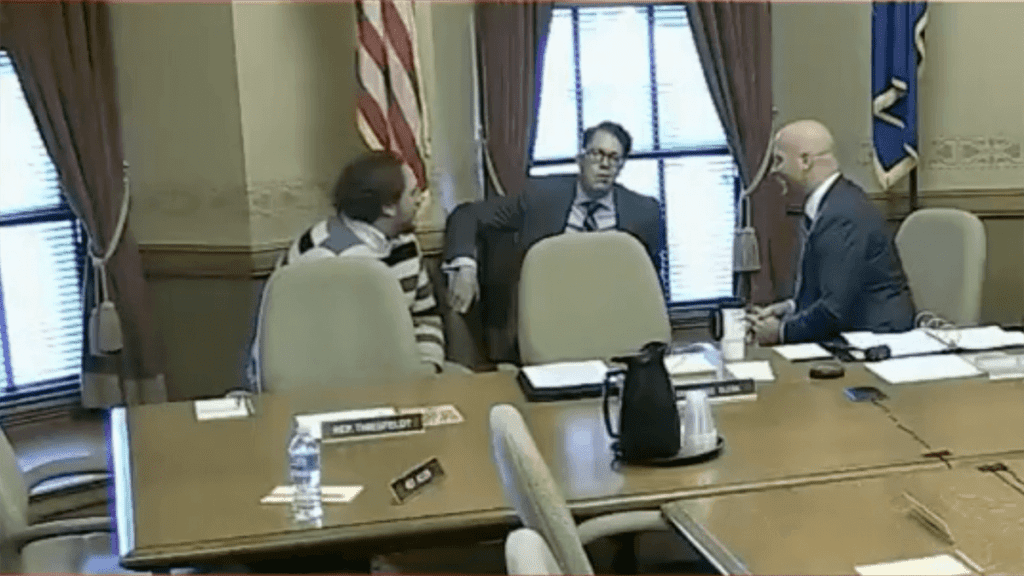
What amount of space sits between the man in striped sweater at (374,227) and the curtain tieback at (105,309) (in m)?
0.94

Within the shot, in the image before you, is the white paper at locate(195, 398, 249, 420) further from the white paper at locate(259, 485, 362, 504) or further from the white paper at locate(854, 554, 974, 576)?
the white paper at locate(854, 554, 974, 576)

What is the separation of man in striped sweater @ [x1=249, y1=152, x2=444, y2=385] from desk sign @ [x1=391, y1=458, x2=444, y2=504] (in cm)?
133

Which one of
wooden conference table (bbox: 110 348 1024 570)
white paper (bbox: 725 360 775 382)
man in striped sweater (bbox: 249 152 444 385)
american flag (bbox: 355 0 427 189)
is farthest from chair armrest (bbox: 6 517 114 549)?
american flag (bbox: 355 0 427 189)

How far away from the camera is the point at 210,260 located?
502cm

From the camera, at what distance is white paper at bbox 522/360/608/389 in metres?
3.41

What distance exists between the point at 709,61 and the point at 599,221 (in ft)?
3.02

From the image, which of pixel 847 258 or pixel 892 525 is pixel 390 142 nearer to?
pixel 847 258

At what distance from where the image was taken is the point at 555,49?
5594 mm

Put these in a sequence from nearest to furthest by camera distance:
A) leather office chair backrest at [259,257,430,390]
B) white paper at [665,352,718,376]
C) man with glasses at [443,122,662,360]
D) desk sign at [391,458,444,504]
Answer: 1. desk sign at [391,458,444,504]
2. white paper at [665,352,718,376]
3. leather office chair backrest at [259,257,430,390]
4. man with glasses at [443,122,662,360]

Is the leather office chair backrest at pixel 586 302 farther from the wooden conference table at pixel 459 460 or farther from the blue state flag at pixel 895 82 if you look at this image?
the blue state flag at pixel 895 82

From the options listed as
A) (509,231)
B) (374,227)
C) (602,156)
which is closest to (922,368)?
(374,227)

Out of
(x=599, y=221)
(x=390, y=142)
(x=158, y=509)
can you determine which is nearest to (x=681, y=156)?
(x=599, y=221)

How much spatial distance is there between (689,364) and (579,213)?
1.54 m

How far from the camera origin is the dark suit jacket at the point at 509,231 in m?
5.01
